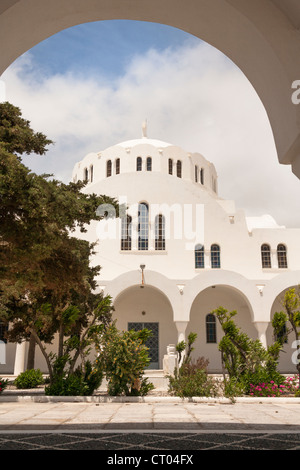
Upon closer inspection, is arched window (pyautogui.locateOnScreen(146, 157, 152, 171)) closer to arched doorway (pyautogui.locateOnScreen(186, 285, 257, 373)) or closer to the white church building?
the white church building

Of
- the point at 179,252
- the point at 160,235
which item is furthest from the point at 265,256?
the point at 160,235

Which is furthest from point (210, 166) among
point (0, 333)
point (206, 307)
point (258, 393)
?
point (258, 393)

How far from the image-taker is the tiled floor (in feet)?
13.3

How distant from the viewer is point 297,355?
12.7 metres

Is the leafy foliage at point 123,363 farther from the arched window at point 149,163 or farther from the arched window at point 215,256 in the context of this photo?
the arched window at point 149,163

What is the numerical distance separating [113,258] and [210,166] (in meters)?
11.8

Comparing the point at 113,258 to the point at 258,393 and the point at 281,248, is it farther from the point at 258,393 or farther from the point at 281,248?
the point at 258,393

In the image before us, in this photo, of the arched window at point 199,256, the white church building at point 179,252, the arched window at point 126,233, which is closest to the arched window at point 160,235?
the white church building at point 179,252

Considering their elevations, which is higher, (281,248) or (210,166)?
(210,166)

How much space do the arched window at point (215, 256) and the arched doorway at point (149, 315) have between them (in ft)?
10.8

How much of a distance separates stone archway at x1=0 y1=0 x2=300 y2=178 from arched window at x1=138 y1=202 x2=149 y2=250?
18431 mm

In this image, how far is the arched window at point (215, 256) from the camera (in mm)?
22000

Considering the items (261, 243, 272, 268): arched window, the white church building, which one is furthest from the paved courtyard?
(261, 243, 272, 268): arched window

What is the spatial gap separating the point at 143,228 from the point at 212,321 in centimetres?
651
